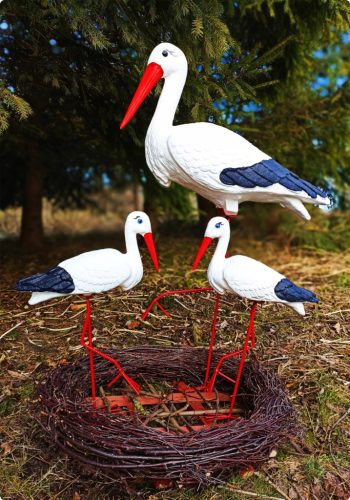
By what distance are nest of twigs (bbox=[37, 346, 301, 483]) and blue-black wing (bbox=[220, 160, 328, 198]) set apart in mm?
837

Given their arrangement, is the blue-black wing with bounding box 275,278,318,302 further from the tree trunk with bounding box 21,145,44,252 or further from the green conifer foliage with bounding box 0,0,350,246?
the tree trunk with bounding box 21,145,44,252

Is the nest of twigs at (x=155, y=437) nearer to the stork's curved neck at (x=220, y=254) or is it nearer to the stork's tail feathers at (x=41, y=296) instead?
the stork's tail feathers at (x=41, y=296)

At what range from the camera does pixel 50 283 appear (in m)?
2.04

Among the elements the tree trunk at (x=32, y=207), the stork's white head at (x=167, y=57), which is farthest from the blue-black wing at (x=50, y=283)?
the tree trunk at (x=32, y=207)

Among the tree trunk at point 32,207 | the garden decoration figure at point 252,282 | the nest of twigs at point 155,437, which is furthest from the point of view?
the tree trunk at point 32,207

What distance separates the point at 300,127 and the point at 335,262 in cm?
103

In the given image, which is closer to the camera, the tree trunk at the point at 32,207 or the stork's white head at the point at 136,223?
the stork's white head at the point at 136,223

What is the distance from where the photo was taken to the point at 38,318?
3.09 m

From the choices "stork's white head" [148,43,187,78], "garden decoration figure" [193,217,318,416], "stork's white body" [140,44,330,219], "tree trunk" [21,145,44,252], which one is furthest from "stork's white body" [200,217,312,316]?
"tree trunk" [21,145,44,252]

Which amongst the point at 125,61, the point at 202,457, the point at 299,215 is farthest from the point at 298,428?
→ the point at 125,61

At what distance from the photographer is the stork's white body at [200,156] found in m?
2.25

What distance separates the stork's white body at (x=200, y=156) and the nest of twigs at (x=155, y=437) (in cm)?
80

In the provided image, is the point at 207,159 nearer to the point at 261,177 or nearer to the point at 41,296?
the point at 261,177

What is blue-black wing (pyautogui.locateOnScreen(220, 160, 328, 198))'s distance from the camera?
2244 millimetres
